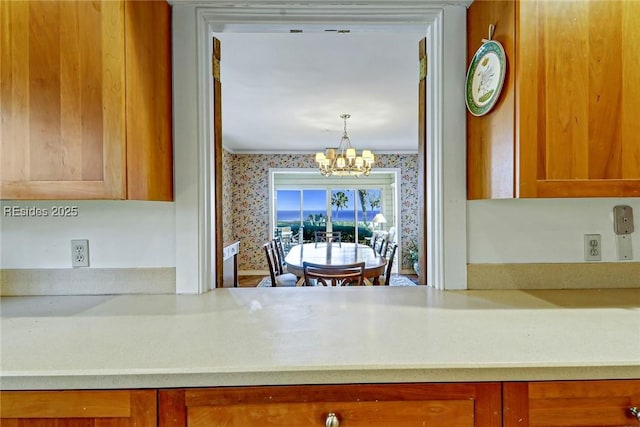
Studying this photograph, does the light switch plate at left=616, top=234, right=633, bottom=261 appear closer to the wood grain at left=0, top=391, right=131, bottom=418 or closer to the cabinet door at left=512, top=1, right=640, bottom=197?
the cabinet door at left=512, top=1, right=640, bottom=197

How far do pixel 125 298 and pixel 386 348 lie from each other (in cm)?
99

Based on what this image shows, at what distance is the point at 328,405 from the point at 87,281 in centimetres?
108

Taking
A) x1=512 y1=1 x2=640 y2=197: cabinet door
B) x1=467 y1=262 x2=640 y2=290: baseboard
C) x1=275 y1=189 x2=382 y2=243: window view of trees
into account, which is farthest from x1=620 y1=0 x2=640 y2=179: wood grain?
x1=275 y1=189 x2=382 y2=243: window view of trees

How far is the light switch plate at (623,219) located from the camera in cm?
130

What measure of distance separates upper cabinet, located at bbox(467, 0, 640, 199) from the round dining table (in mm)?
2031

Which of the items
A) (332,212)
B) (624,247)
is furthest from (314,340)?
(332,212)

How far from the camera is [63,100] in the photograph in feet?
3.22

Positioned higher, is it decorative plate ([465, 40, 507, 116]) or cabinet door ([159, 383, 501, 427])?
decorative plate ([465, 40, 507, 116])

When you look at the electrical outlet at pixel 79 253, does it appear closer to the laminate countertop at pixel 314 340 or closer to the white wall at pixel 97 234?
the white wall at pixel 97 234

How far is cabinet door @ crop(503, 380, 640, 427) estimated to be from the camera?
749mm

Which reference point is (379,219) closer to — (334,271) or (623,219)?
(334,271)

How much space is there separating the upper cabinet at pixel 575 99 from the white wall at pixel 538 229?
0.32m

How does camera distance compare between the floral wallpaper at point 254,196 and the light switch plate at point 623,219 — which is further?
the floral wallpaper at point 254,196

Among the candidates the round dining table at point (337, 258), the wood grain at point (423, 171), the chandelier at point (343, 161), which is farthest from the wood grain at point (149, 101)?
the chandelier at point (343, 161)
